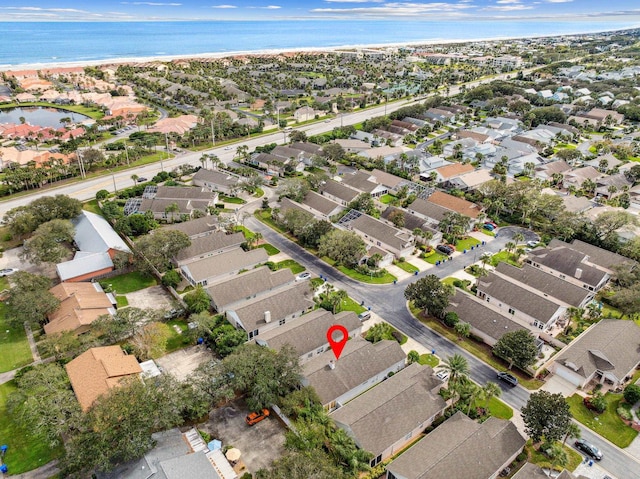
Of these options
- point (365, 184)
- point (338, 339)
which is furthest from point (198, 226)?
point (365, 184)

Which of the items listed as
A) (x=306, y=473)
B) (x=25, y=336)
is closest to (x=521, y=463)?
(x=306, y=473)

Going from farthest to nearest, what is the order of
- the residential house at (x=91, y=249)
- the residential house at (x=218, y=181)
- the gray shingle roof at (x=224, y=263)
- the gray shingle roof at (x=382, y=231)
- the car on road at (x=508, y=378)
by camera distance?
the residential house at (x=218, y=181) → the gray shingle roof at (x=382, y=231) → the residential house at (x=91, y=249) → the gray shingle roof at (x=224, y=263) → the car on road at (x=508, y=378)

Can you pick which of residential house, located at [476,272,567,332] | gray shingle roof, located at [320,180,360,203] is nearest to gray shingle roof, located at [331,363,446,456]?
residential house, located at [476,272,567,332]

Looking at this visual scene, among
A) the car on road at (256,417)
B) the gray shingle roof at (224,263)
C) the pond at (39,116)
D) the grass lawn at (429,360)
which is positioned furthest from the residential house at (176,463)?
Result: the pond at (39,116)

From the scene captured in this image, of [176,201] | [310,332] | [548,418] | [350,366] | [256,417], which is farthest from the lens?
[176,201]

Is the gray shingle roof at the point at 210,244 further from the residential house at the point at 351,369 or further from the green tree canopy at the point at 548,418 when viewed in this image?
the green tree canopy at the point at 548,418

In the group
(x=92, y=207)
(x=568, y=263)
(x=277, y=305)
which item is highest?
(x=92, y=207)

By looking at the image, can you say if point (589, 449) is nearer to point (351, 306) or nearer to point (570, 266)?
point (351, 306)
